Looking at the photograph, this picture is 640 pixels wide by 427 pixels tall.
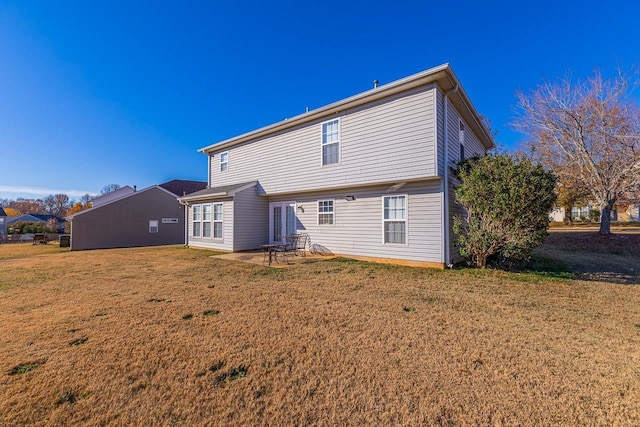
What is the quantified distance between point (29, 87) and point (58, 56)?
9.58ft

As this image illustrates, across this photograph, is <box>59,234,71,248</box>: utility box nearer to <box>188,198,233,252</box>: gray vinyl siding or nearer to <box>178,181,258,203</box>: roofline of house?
<box>178,181,258,203</box>: roofline of house

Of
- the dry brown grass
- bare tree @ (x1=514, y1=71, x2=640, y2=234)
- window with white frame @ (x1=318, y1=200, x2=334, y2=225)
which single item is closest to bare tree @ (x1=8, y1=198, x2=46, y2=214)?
the dry brown grass

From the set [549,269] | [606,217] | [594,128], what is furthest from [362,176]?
[606,217]

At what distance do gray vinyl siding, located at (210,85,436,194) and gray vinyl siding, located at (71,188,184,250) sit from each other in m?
11.4

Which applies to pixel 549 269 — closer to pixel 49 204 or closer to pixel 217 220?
pixel 217 220

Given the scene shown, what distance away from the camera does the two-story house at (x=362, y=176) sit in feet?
26.8

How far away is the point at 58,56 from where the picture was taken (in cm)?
1111

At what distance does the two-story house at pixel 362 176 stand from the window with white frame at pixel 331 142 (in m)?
0.04

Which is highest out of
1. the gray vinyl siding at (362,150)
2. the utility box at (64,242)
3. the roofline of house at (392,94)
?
the roofline of house at (392,94)

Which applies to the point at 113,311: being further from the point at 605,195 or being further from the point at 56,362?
the point at 605,195

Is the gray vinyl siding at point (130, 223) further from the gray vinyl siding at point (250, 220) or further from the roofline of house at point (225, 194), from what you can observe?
the gray vinyl siding at point (250, 220)

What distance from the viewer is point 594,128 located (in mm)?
14906

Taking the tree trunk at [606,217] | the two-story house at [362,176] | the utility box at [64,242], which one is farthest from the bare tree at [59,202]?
the tree trunk at [606,217]

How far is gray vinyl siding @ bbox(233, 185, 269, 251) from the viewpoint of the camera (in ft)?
39.5
